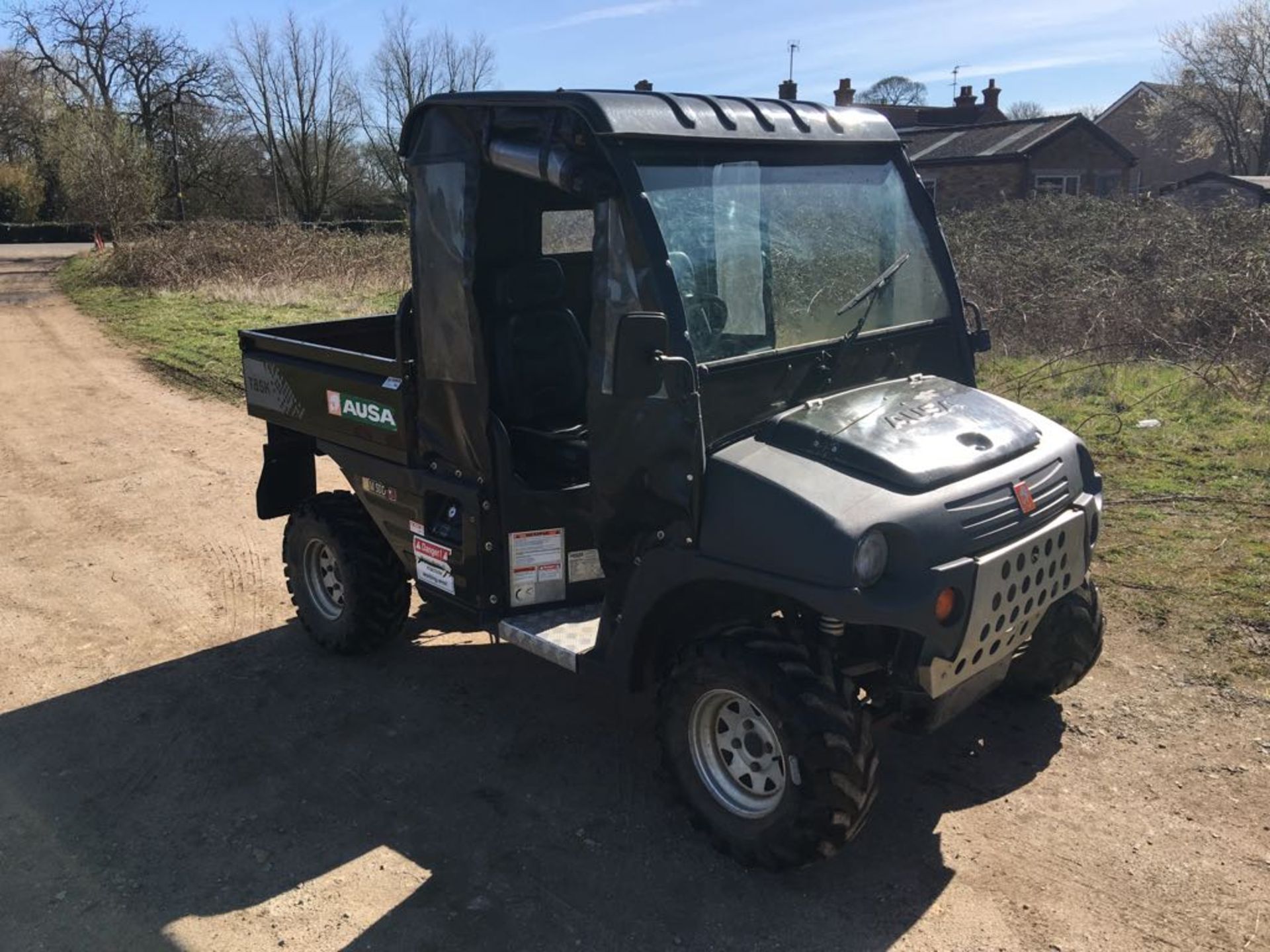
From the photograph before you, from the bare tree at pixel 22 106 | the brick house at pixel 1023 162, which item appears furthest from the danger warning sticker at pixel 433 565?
the bare tree at pixel 22 106

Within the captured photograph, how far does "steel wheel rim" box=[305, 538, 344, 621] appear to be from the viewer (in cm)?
520

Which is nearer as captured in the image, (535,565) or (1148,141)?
(535,565)

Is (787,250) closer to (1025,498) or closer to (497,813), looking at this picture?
(1025,498)

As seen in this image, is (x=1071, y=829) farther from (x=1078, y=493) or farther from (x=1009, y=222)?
(x=1009, y=222)

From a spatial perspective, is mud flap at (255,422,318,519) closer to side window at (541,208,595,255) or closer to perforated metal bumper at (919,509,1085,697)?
side window at (541,208,595,255)

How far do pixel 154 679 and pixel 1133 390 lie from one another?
8.20m

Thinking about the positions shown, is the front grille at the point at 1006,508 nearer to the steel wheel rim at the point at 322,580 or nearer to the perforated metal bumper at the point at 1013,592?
the perforated metal bumper at the point at 1013,592

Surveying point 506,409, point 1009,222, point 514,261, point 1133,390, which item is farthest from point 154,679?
point 1009,222

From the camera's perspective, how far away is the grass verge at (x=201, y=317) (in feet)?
41.2

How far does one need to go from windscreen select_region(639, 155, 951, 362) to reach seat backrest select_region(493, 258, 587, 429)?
0.98 metres

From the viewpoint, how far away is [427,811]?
12.8ft

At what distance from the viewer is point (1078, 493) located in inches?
146

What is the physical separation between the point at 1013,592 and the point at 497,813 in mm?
2003

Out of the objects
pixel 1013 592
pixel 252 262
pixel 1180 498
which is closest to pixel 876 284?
pixel 1013 592
